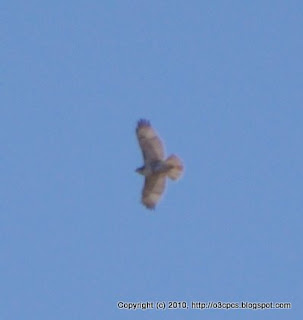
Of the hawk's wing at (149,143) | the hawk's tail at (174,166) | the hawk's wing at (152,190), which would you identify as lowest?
the hawk's tail at (174,166)

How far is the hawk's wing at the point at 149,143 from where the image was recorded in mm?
61562

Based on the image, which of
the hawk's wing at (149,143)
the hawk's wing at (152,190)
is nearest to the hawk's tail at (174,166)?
the hawk's wing at (149,143)

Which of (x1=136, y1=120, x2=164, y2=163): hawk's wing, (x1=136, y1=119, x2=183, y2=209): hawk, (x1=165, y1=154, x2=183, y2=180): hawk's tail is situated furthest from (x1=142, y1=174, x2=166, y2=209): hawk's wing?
(x1=165, y1=154, x2=183, y2=180): hawk's tail

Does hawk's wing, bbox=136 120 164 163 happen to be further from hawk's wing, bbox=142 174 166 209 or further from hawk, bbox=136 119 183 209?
hawk's wing, bbox=142 174 166 209

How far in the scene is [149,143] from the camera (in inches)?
2427

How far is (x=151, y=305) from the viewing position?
199ft

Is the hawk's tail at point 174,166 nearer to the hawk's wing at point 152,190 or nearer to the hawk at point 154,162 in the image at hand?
the hawk at point 154,162

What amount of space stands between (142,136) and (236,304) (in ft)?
15.3

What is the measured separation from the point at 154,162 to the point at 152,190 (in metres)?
1.13

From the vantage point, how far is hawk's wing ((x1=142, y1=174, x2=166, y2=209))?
2448 inches

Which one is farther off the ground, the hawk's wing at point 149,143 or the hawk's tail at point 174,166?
the hawk's wing at point 149,143

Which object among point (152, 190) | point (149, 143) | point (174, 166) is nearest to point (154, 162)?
point (149, 143)

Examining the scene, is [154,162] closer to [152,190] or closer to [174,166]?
[174,166]

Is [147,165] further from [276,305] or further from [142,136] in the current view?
[276,305]
